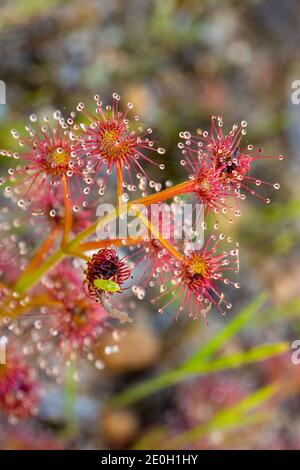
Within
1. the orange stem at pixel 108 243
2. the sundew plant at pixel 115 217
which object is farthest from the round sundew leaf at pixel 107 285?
the orange stem at pixel 108 243

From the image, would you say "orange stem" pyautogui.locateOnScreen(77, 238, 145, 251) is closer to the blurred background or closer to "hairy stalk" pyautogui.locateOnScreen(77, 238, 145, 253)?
"hairy stalk" pyautogui.locateOnScreen(77, 238, 145, 253)

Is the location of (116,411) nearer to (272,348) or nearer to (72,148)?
(272,348)

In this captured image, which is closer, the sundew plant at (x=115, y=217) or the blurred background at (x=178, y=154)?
the sundew plant at (x=115, y=217)

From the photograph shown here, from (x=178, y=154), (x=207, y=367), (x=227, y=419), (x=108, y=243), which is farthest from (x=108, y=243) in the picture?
(x=178, y=154)

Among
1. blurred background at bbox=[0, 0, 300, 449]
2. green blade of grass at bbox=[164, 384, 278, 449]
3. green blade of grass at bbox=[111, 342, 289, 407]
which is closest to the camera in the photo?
green blade of grass at bbox=[111, 342, 289, 407]

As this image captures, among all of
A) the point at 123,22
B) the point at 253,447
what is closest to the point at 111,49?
the point at 123,22

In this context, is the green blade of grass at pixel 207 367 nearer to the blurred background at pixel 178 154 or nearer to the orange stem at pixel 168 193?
the blurred background at pixel 178 154

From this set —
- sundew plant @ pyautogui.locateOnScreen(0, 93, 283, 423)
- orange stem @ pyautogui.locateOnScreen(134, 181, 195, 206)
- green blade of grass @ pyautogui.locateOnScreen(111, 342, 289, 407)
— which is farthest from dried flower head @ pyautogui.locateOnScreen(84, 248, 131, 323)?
green blade of grass @ pyautogui.locateOnScreen(111, 342, 289, 407)
